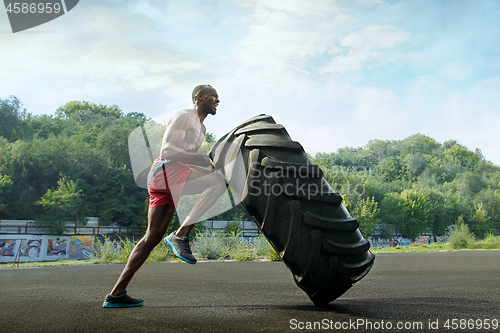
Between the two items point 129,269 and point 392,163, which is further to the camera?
point 392,163

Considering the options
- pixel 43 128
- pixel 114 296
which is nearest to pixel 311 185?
pixel 114 296

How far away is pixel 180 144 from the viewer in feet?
9.29

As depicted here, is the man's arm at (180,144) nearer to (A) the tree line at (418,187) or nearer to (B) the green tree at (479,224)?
(A) the tree line at (418,187)

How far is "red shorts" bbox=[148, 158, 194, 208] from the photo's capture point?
272 cm

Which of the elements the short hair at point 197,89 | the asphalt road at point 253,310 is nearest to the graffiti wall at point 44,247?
the asphalt road at point 253,310

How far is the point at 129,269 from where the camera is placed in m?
2.73

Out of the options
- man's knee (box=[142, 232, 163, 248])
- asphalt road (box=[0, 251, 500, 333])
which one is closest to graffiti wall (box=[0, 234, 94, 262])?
asphalt road (box=[0, 251, 500, 333])

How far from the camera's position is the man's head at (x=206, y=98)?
2.99 metres

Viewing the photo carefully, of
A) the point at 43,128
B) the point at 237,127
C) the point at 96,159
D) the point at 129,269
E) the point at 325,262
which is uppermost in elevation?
the point at 43,128

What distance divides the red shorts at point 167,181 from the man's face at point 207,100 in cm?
58

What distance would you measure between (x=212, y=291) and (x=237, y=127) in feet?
6.24

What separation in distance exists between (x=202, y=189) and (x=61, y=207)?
29550mm

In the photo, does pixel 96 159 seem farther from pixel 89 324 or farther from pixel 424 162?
pixel 424 162

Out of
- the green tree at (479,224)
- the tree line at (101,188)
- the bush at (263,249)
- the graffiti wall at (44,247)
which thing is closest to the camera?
the bush at (263,249)
